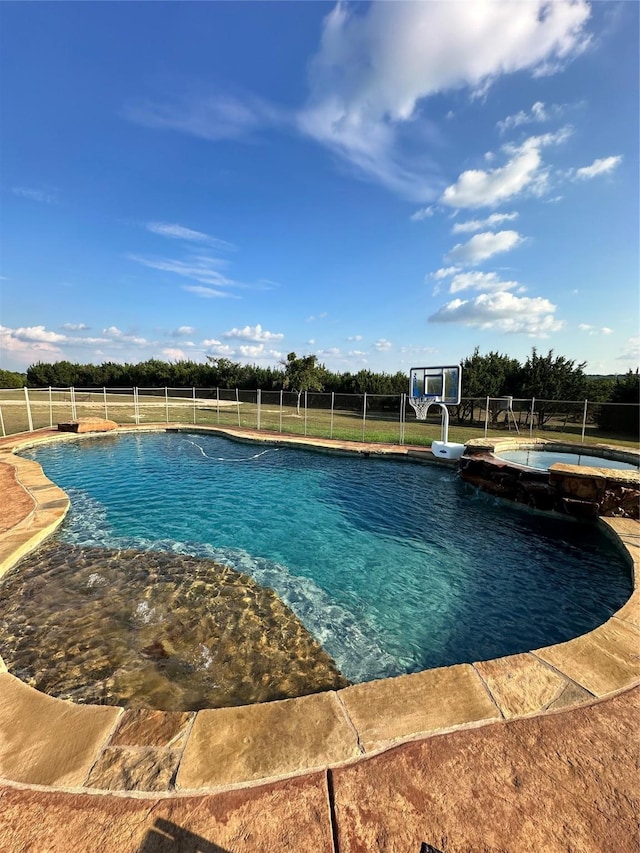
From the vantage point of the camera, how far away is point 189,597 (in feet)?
14.1

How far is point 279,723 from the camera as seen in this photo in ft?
7.29

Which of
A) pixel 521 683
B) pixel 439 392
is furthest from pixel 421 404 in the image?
pixel 521 683

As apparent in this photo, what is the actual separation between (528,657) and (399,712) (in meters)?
1.20

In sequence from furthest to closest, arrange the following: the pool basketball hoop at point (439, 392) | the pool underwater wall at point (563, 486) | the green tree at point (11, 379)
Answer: the green tree at point (11, 379)
the pool basketball hoop at point (439, 392)
the pool underwater wall at point (563, 486)

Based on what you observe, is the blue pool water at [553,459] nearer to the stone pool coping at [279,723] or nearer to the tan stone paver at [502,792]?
the stone pool coping at [279,723]

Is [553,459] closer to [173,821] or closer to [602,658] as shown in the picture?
[602,658]

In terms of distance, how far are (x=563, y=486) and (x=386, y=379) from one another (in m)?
29.8

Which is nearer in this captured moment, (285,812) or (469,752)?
(285,812)

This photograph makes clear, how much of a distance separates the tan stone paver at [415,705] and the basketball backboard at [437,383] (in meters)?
8.98

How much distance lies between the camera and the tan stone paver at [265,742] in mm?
1889

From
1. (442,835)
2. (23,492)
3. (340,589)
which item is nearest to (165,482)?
(23,492)

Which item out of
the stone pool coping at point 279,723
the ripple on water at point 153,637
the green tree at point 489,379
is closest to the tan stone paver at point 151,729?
the stone pool coping at point 279,723

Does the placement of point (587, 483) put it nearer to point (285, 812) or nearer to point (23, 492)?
point (285, 812)

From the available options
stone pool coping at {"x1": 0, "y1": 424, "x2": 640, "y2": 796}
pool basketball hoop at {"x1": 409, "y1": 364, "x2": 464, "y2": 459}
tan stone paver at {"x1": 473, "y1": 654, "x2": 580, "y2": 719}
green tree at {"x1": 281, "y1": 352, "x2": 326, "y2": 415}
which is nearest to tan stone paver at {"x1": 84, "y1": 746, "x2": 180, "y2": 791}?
stone pool coping at {"x1": 0, "y1": 424, "x2": 640, "y2": 796}
